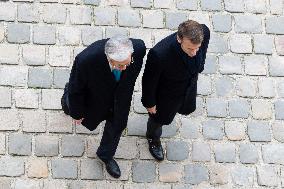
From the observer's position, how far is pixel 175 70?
17.5 ft

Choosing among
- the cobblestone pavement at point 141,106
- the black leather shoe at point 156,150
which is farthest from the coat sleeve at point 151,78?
the cobblestone pavement at point 141,106

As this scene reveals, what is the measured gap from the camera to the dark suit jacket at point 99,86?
5105mm

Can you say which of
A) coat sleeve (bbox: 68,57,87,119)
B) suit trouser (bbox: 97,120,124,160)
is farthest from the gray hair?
suit trouser (bbox: 97,120,124,160)

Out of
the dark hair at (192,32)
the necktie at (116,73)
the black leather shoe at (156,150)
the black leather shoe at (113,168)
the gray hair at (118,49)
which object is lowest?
the black leather shoe at (113,168)

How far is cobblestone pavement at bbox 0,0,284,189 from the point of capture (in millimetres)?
6543

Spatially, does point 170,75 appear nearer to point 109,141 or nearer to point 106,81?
point 106,81

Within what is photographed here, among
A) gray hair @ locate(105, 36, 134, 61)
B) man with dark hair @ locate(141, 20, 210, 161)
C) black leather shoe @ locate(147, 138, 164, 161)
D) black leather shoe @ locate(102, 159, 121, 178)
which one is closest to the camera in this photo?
gray hair @ locate(105, 36, 134, 61)

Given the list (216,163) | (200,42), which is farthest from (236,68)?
(200,42)

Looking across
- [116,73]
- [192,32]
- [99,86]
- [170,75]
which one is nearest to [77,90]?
[99,86]

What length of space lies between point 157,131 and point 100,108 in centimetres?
105

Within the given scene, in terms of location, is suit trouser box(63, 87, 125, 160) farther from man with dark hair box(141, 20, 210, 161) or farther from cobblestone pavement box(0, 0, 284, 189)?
man with dark hair box(141, 20, 210, 161)

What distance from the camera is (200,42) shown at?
16.4 feet

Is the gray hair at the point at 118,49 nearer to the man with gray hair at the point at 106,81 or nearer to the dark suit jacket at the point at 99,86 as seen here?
the man with gray hair at the point at 106,81

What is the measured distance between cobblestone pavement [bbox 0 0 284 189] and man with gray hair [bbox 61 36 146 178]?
751mm
